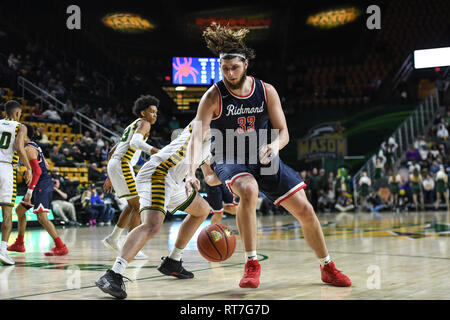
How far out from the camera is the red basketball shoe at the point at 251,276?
12.8 feet

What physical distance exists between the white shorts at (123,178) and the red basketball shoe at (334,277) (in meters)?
2.91

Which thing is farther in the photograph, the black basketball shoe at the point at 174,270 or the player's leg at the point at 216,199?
the player's leg at the point at 216,199

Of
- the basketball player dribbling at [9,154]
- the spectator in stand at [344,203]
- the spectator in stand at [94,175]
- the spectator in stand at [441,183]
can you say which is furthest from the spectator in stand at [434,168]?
the basketball player dribbling at [9,154]

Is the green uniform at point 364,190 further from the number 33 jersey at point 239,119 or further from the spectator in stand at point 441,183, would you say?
the number 33 jersey at point 239,119

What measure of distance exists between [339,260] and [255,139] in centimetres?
206

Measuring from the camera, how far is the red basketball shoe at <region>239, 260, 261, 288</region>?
3.90 meters

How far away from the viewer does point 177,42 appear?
26.8 m

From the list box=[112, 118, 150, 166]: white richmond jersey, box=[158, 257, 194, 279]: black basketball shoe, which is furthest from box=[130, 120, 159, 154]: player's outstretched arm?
box=[158, 257, 194, 279]: black basketball shoe

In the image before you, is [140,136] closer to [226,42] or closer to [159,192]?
[159,192]

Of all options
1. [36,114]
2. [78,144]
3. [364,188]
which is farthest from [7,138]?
[364,188]

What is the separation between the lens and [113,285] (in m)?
3.53

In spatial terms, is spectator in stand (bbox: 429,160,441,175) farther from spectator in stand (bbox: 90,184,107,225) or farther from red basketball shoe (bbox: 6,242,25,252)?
red basketball shoe (bbox: 6,242,25,252)

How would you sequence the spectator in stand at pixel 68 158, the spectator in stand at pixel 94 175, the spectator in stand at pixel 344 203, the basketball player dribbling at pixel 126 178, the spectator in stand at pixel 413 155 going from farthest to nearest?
1. the spectator in stand at pixel 413 155
2. the spectator in stand at pixel 344 203
3. the spectator in stand at pixel 68 158
4. the spectator in stand at pixel 94 175
5. the basketball player dribbling at pixel 126 178

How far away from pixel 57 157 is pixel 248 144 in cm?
1170
